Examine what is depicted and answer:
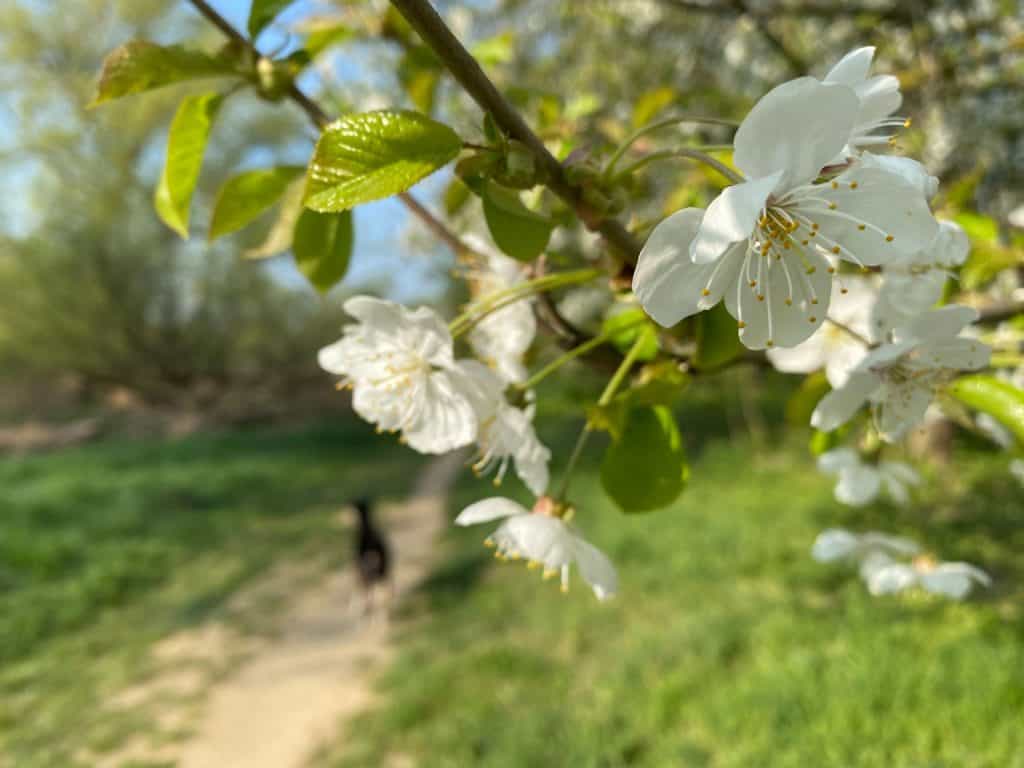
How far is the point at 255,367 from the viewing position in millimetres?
10508

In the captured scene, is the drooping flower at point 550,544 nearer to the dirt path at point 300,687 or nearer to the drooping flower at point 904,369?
the drooping flower at point 904,369

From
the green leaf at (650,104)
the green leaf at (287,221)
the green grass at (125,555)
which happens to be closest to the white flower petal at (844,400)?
the green leaf at (287,221)

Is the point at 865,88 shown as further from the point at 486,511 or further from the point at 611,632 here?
the point at 611,632

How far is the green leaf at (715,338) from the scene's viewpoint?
18.8 inches

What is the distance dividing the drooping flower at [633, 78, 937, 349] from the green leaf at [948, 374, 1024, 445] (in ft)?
0.63

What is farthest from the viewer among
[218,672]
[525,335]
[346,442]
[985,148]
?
[346,442]

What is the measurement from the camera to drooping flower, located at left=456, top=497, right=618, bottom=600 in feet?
2.04

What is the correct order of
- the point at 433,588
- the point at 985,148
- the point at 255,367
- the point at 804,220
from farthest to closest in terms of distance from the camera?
the point at 255,367 → the point at 433,588 → the point at 985,148 → the point at 804,220

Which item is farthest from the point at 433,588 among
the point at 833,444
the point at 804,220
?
the point at 804,220

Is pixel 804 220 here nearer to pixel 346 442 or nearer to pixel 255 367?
pixel 346 442

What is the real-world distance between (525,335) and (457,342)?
7cm

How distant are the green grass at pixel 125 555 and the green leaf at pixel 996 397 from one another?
3.25 metres

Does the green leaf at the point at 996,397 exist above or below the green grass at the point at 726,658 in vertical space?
above

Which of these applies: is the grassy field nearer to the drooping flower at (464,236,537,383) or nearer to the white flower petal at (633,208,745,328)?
the drooping flower at (464,236,537,383)
